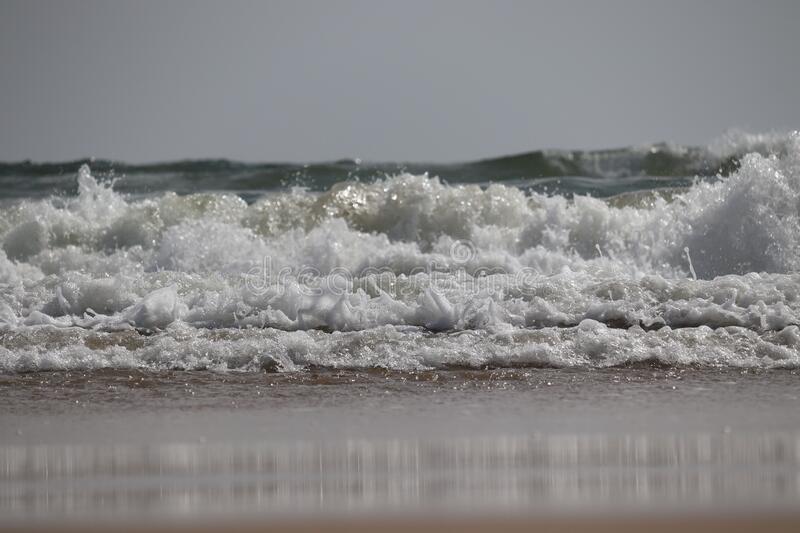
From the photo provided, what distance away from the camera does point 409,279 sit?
6.86 meters

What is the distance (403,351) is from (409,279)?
141 centimetres

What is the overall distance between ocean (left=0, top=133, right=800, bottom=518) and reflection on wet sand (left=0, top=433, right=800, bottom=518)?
14mm

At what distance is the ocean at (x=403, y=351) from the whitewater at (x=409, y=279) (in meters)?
0.02

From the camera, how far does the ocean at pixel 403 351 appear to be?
329cm

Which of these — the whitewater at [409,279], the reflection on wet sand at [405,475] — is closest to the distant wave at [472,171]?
the whitewater at [409,279]

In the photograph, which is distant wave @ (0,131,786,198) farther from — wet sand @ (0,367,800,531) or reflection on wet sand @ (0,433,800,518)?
reflection on wet sand @ (0,433,800,518)

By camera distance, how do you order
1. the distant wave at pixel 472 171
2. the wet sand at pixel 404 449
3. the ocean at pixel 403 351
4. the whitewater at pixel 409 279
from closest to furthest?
1. the wet sand at pixel 404 449
2. the ocean at pixel 403 351
3. the whitewater at pixel 409 279
4. the distant wave at pixel 472 171

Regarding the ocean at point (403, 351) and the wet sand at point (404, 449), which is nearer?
the wet sand at point (404, 449)

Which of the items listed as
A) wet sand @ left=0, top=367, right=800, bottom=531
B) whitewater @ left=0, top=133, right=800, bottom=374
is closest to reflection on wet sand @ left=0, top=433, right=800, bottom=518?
wet sand @ left=0, top=367, right=800, bottom=531

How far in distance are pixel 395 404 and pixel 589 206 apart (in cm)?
488

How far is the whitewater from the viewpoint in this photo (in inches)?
219

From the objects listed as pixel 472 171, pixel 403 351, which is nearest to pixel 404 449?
pixel 403 351

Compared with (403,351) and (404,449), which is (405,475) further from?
(403,351)

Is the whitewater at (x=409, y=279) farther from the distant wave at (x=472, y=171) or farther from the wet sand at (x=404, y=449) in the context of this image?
the distant wave at (x=472, y=171)
